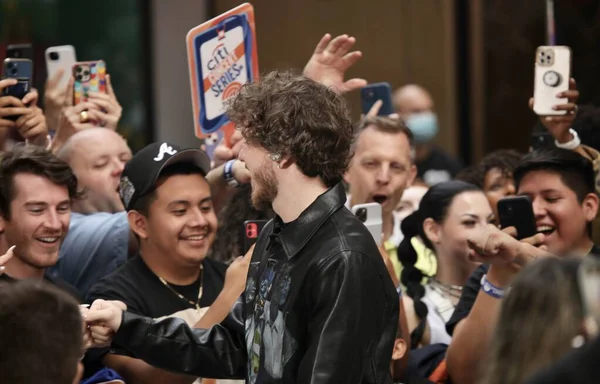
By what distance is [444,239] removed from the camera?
175 inches

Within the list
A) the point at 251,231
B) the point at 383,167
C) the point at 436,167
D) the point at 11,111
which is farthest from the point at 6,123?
the point at 436,167

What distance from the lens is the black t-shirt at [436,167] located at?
6883 millimetres

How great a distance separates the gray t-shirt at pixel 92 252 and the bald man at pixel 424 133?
308cm

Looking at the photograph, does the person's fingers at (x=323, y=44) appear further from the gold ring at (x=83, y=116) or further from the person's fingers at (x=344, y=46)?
the gold ring at (x=83, y=116)

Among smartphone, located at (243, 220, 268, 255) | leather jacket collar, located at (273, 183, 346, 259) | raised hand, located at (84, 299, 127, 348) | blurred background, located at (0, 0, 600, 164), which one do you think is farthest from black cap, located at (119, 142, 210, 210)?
blurred background, located at (0, 0, 600, 164)

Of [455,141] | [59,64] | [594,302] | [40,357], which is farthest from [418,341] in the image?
[455,141]

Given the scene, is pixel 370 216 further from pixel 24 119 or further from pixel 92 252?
pixel 24 119

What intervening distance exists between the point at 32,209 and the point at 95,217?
498 mm

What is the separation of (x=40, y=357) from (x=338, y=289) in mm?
761

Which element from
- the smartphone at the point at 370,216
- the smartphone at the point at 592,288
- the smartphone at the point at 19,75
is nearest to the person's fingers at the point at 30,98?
the smartphone at the point at 19,75

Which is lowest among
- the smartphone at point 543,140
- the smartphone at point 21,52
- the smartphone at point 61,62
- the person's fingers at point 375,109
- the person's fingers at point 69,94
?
the smartphone at point 543,140

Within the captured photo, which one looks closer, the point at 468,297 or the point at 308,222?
the point at 308,222

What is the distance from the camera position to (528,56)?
27.0 ft

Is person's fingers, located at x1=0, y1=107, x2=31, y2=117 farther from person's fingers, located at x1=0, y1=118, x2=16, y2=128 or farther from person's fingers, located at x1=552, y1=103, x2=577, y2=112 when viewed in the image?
person's fingers, located at x1=552, y1=103, x2=577, y2=112
